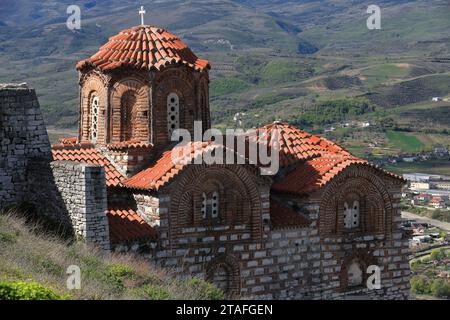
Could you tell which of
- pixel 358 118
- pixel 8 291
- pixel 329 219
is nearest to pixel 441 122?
pixel 358 118

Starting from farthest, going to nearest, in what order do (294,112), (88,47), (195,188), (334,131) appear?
(88,47) → (294,112) → (334,131) → (195,188)

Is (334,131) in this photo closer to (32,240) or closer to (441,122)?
(441,122)

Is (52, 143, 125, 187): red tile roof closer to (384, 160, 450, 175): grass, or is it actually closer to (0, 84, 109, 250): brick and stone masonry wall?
(0, 84, 109, 250): brick and stone masonry wall

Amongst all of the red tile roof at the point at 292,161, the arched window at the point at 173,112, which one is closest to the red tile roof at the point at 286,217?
the red tile roof at the point at 292,161

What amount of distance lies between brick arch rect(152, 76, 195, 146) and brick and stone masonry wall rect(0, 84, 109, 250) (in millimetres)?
3014

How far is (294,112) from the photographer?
377ft

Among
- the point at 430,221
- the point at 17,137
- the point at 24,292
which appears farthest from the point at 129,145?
the point at 430,221

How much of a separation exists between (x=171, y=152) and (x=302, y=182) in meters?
3.53

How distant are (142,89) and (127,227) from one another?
162 inches

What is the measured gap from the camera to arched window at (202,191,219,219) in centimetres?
1884

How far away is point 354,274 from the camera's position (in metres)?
20.9

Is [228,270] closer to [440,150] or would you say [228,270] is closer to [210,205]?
[210,205]

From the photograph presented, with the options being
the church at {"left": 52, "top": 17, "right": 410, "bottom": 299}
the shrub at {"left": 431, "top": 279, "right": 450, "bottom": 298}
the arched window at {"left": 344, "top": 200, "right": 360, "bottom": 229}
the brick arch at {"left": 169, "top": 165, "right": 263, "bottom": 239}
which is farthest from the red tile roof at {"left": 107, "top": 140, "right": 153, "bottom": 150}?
the shrub at {"left": 431, "top": 279, "right": 450, "bottom": 298}

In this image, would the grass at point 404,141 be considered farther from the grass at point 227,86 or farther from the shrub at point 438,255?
the shrub at point 438,255
